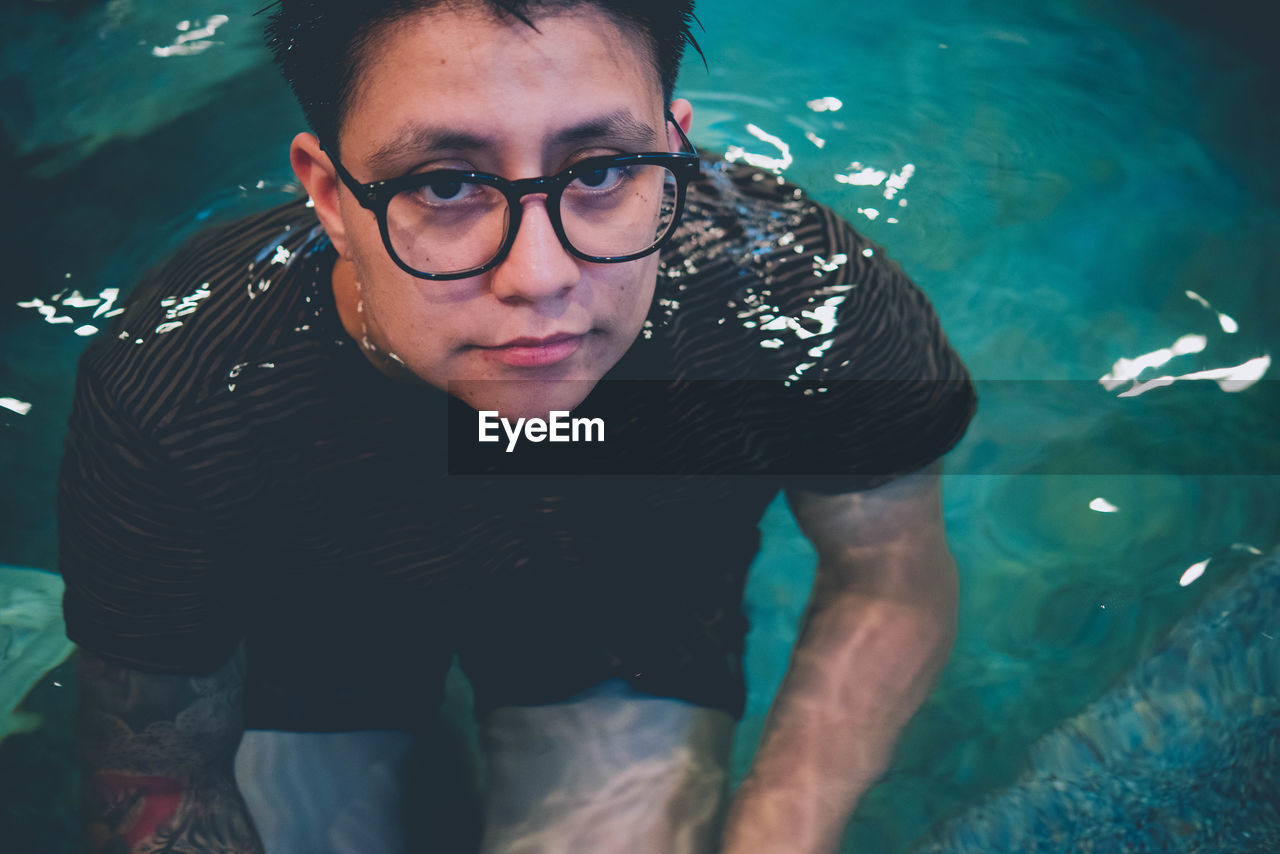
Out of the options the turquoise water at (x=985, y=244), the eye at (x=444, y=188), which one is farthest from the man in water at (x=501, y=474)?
the turquoise water at (x=985, y=244)

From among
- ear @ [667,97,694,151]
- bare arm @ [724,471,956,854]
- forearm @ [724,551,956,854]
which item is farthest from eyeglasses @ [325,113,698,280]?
forearm @ [724,551,956,854]

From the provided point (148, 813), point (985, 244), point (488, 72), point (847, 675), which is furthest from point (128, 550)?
point (985, 244)

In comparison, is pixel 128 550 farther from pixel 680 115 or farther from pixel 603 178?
pixel 680 115

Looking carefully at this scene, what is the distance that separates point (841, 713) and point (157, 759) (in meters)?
0.87

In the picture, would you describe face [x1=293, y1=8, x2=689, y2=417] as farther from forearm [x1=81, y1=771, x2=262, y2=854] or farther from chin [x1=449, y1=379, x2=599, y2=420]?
forearm [x1=81, y1=771, x2=262, y2=854]

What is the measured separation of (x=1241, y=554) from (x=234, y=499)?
1596 mm

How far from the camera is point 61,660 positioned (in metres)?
1.66

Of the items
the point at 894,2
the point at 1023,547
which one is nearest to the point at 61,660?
the point at 1023,547

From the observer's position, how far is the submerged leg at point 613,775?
139 cm

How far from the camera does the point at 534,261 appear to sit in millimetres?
867

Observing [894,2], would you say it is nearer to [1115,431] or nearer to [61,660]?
[1115,431]

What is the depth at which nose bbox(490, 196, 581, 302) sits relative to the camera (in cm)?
86

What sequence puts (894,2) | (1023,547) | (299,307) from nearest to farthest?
(299,307), (1023,547), (894,2)

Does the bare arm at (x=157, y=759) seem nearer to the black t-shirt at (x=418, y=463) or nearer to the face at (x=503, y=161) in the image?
the black t-shirt at (x=418, y=463)
